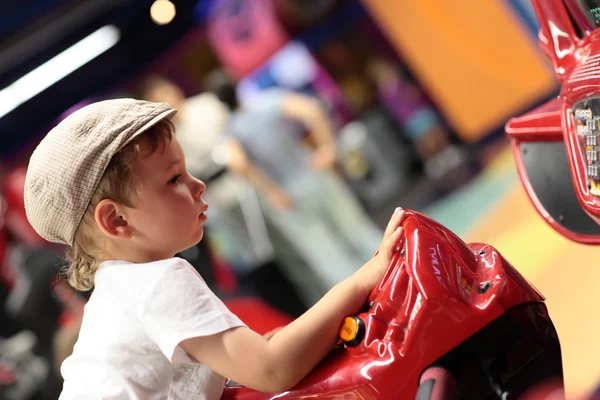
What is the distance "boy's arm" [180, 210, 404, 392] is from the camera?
3.03 ft

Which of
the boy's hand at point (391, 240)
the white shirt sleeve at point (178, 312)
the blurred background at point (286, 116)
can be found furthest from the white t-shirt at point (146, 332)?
the blurred background at point (286, 116)

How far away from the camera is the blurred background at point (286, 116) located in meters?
3.07

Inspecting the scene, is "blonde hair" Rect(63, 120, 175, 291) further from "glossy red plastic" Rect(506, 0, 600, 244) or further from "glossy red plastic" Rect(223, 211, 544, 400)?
"glossy red plastic" Rect(506, 0, 600, 244)

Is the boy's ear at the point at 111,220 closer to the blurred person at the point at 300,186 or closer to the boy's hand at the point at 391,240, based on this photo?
the boy's hand at the point at 391,240

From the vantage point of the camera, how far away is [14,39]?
9.81ft

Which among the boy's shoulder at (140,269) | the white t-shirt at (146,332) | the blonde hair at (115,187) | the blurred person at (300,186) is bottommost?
the blurred person at (300,186)

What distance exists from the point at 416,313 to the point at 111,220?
48 centimetres

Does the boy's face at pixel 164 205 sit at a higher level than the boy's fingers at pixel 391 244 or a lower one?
higher

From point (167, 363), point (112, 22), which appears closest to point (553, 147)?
point (167, 363)

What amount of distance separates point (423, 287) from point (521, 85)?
10.3 ft

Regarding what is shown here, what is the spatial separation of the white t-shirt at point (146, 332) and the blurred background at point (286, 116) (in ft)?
5.78

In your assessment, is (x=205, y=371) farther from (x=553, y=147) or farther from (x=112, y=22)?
(x=112, y=22)

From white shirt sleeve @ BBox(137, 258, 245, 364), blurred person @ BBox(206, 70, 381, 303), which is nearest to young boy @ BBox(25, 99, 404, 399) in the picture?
white shirt sleeve @ BBox(137, 258, 245, 364)

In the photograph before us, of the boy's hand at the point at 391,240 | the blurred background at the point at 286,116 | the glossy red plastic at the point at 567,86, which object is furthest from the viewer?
the blurred background at the point at 286,116
